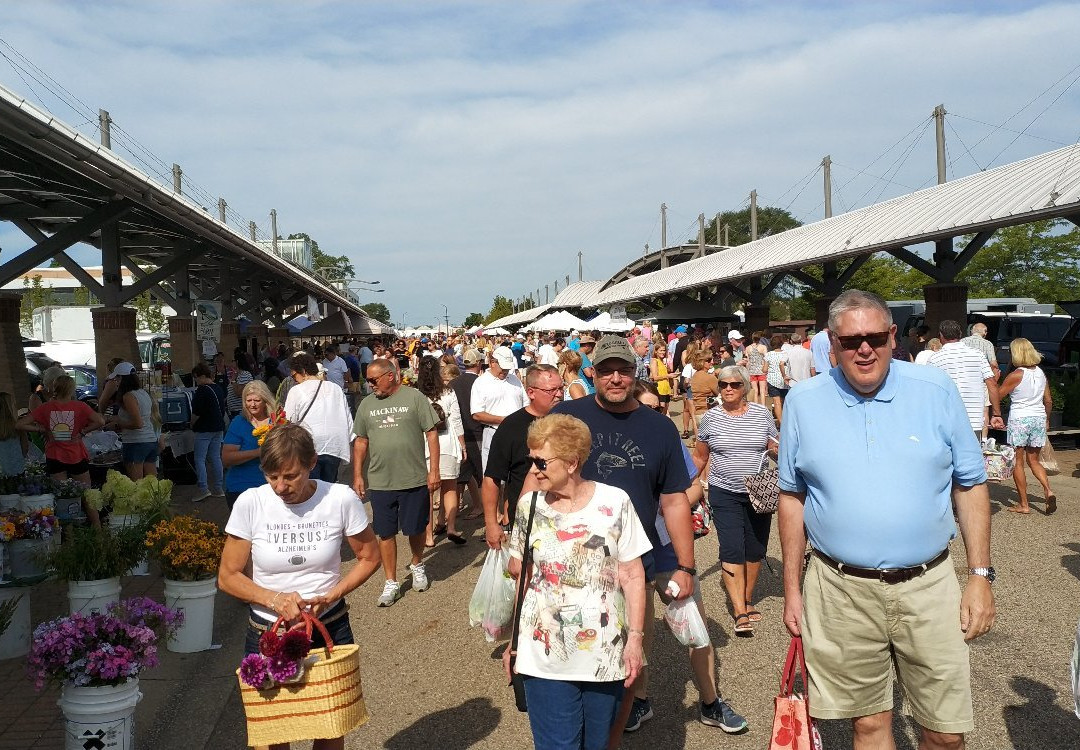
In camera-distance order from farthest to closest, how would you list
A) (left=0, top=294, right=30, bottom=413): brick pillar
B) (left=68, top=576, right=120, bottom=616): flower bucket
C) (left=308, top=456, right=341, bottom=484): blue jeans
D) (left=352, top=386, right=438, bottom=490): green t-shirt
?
(left=0, top=294, right=30, bottom=413): brick pillar
(left=308, top=456, right=341, bottom=484): blue jeans
(left=352, top=386, right=438, bottom=490): green t-shirt
(left=68, top=576, right=120, bottom=616): flower bucket

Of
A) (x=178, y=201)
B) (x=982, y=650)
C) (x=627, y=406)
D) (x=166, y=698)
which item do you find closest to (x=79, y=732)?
(x=166, y=698)

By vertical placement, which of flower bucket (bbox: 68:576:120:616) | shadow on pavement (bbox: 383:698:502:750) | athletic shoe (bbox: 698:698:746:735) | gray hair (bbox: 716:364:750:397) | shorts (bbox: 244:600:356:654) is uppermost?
gray hair (bbox: 716:364:750:397)

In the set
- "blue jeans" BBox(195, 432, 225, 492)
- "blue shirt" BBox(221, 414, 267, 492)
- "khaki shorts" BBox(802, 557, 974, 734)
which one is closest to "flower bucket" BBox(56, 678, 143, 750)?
"blue shirt" BBox(221, 414, 267, 492)

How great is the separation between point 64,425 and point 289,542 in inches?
256

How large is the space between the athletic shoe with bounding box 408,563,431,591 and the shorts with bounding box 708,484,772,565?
259 centimetres

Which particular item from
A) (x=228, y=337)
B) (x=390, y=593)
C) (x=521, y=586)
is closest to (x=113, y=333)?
(x=390, y=593)

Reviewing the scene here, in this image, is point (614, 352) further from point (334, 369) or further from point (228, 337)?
point (228, 337)

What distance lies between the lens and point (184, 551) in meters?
6.35

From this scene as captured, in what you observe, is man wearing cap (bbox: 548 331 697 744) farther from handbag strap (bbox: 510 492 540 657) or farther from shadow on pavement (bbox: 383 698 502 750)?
shadow on pavement (bbox: 383 698 502 750)

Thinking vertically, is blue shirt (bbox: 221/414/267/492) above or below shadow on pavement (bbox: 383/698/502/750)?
above

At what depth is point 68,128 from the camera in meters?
9.21

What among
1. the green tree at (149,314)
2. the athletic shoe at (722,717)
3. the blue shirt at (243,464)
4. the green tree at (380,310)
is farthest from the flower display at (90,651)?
the green tree at (380,310)

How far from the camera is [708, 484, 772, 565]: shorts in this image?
6367 millimetres

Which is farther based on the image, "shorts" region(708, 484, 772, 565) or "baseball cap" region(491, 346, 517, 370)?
"baseball cap" region(491, 346, 517, 370)
